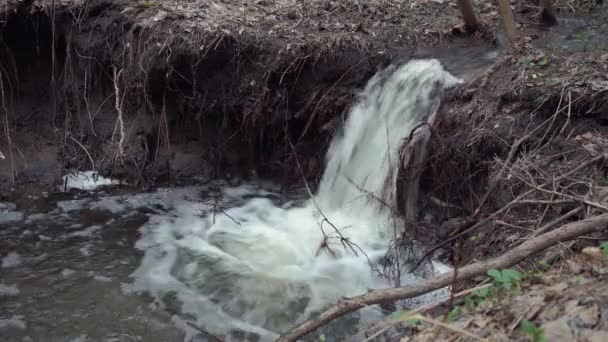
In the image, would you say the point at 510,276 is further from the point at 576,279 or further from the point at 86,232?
the point at 86,232

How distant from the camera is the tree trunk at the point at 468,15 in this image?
691 cm

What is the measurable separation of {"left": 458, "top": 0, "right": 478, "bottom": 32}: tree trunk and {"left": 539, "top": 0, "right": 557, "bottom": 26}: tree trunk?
119 cm

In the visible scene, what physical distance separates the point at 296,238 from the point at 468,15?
379 centimetres

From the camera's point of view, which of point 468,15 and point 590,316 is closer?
point 590,316

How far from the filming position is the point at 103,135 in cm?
704

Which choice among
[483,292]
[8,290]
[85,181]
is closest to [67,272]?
[8,290]

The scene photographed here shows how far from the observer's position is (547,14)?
7574 millimetres

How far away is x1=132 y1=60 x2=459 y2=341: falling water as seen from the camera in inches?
181

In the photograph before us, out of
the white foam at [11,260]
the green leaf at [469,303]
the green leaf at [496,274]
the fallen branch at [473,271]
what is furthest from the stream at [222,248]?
the green leaf at [496,274]

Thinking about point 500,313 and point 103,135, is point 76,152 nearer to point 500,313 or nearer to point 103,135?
point 103,135

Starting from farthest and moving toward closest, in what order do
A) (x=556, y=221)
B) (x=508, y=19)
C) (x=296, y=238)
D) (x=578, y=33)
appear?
(x=578, y=33) → (x=508, y=19) → (x=296, y=238) → (x=556, y=221)

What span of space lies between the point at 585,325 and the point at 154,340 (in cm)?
302

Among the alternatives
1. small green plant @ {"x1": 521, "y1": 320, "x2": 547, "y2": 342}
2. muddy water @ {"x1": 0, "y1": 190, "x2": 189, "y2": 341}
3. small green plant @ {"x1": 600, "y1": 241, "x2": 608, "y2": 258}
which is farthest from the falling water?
small green plant @ {"x1": 521, "y1": 320, "x2": 547, "y2": 342}

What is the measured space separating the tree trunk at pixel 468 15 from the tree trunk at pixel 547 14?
1.19 m
